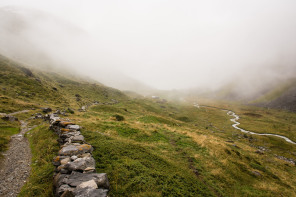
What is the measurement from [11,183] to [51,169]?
238cm

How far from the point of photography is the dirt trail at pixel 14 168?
8894 mm

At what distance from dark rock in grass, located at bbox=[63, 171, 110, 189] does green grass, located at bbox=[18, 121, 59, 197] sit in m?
1.74

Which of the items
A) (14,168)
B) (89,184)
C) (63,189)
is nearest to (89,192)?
(89,184)

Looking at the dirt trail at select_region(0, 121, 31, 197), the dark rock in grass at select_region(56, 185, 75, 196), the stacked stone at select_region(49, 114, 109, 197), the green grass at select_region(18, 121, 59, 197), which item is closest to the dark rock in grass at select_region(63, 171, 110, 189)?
the stacked stone at select_region(49, 114, 109, 197)

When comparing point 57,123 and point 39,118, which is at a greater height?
point 57,123

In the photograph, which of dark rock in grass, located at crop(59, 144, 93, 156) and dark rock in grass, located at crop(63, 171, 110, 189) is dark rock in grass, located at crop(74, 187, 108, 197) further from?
dark rock in grass, located at crop(59, 144, 93, 156)

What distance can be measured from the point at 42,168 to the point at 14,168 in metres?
2.62

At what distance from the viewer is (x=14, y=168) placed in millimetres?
11078

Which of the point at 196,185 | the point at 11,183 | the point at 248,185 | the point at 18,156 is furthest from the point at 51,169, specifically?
the point at 248,185

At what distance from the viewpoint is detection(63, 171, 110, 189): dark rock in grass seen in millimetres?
7920

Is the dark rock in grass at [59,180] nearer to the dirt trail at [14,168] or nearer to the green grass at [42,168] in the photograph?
the green grass at [42,168]

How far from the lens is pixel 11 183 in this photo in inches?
368

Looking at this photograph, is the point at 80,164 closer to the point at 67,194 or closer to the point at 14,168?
the point at 67,194

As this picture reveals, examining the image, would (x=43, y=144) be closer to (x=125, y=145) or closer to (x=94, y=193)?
(x=125, y=145)
